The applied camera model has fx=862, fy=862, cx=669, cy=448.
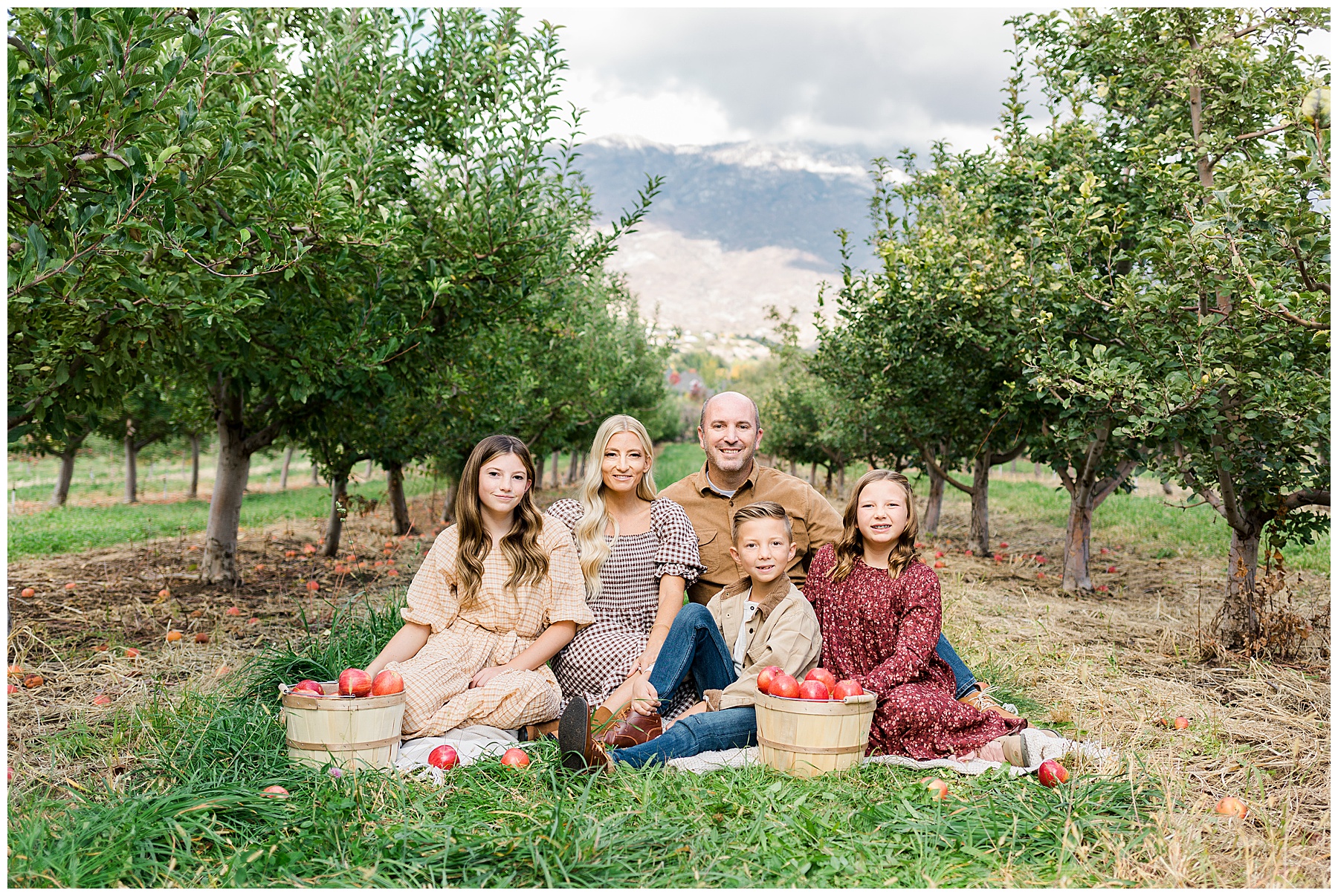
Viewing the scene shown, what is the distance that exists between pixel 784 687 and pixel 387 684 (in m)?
1.58

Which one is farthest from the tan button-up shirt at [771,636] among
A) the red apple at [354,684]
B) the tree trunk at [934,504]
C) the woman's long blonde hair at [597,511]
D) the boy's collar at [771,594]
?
the tree trunk at [934,504]

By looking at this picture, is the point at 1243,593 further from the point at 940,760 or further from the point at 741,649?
the point at 741,649

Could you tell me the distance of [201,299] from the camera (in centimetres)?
410

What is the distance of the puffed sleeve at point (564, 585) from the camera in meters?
4.06

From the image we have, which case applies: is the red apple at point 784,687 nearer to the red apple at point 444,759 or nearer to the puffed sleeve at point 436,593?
the red apple at point 444,759

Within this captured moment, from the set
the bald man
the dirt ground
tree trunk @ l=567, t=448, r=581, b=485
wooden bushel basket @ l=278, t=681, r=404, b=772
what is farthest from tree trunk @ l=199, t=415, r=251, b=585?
tree trunk @ l=567, t=448, r=581, b=485

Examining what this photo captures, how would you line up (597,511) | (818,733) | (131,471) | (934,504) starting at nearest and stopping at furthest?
1. (818,733)
2. (597,511)
3. (934,504)
4. (131,471)

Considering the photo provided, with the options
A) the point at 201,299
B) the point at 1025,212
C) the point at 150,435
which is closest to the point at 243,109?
the point at 201,299

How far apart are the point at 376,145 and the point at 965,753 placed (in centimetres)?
490

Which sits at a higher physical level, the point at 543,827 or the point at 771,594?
the point at 771,594

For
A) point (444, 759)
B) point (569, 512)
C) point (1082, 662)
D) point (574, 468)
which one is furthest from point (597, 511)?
point (574, 468)

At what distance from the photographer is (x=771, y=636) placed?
12.6 ft

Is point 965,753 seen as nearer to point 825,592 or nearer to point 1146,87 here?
point 825,592

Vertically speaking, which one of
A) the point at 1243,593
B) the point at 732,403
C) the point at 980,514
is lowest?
the point at 1243,593
